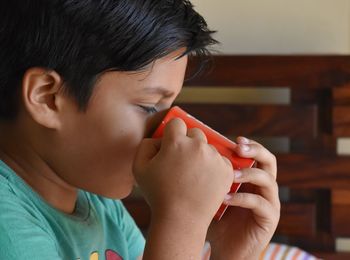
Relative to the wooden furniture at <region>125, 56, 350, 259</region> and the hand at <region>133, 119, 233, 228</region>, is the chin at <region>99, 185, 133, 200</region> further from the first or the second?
the wooden furniture at <region>125, 56, 350, 259</region>

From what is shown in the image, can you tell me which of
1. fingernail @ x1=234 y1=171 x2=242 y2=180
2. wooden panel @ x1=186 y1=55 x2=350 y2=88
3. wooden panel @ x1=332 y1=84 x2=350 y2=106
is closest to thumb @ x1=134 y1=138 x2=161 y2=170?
fingernail @ x1=234 y1=171 x2=242 y2=180

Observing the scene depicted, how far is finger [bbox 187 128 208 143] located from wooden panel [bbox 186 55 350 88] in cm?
73

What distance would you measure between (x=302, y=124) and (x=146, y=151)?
0.86m

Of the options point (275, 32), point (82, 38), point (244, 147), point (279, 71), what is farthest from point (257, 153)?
point (275, 32)

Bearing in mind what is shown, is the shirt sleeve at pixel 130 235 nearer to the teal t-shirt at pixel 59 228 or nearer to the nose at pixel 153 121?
the teal t-shirt at pixel 59 228

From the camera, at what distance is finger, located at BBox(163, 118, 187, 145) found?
Result: 0.71 meters

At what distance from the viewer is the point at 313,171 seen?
151 centimetres

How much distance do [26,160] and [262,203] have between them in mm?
326

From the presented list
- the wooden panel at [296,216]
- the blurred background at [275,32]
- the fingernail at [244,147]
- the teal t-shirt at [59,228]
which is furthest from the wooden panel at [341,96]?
the fingernail at [244,147]

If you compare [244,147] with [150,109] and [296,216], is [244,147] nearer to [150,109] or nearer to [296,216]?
[150,109]

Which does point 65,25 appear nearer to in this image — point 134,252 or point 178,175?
point 178,175

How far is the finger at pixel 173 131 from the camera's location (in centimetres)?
71

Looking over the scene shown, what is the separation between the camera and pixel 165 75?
0.78 m

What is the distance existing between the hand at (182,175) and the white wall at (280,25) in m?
0.92
